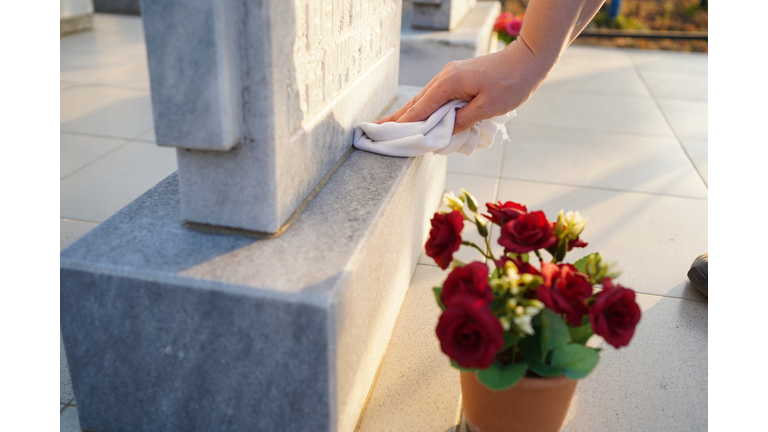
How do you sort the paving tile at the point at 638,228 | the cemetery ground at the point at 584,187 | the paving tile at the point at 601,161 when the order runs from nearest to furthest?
1. the cemetery ground at the point at 584,187
2. the paving tile at the point at 638,228
3. the paving tile at the point at 601,161

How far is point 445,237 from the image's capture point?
4.12 feet

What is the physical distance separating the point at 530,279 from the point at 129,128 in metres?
3.05

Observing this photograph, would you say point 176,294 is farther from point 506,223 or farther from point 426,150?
point 426,150

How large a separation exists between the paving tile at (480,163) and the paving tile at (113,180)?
1501mm

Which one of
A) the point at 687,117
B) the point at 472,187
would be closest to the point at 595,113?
the point at 687,117

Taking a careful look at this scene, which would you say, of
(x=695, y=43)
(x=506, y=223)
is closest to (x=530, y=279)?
(x=506, y=223)

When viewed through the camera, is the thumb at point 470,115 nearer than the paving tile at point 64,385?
No

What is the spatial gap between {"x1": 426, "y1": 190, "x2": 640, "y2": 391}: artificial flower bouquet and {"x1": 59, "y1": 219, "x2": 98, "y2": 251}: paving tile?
1639 millimetres

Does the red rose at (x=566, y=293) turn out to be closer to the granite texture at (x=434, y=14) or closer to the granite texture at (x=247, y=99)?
the granite texture at (x=247, y=99)

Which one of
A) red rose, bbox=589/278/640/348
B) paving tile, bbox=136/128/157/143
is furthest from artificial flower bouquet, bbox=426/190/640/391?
paving tile, bbox=136/128/157/143

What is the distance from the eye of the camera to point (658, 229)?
8.14 feet

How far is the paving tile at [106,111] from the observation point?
348 cm

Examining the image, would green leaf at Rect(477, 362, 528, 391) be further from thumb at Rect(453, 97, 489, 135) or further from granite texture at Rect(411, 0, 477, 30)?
granite texture at Rect(411, 0, 477, 30)

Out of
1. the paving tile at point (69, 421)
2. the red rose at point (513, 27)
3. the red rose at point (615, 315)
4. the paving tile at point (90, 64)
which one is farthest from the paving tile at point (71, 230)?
the red rose at point (513, 27)
